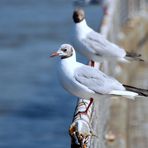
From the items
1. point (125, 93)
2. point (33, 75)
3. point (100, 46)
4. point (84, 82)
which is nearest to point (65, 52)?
point (84, 82)

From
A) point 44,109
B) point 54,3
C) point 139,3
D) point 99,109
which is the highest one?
point 99,109

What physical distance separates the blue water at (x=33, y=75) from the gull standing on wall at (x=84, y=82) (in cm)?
833

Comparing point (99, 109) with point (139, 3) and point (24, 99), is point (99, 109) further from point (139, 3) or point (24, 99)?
point (24, 99)

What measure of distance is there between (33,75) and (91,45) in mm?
12805

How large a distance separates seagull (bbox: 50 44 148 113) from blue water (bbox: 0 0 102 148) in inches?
328

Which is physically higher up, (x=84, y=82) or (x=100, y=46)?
(x=84, y=82)

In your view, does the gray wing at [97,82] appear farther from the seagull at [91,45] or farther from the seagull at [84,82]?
the seagull at [91,45]

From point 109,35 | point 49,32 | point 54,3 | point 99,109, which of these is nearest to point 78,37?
point 99,109

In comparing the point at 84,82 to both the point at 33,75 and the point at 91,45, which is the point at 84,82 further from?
the point at 33,75

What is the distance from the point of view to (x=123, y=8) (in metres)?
15.9

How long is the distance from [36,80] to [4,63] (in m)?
1.45

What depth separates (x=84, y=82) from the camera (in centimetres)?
762

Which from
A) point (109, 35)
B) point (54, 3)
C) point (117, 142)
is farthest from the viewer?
point (54, 3)

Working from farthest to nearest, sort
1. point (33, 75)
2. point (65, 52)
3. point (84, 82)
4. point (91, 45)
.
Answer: point (33, 75) → point (91, 45) → point (65, 52) → point (84, 82)
